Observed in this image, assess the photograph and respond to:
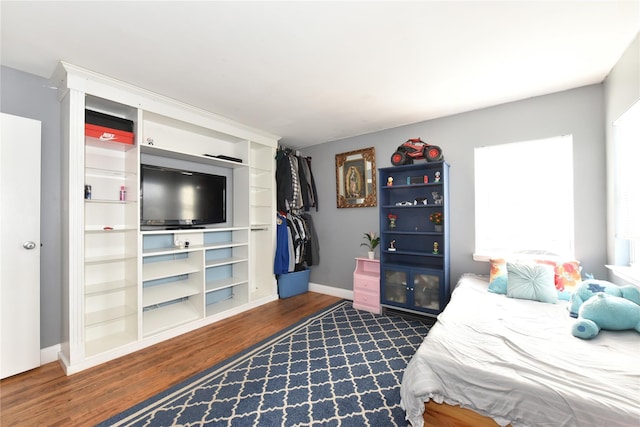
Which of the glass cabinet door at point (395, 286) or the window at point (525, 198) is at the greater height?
the window at point (525, 198)

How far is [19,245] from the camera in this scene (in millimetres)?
2049

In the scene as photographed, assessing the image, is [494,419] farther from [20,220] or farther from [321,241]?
[20,220]

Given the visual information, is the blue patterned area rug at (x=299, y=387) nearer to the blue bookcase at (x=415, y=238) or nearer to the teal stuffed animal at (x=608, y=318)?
the blue bookcase at (x=415, y=238)

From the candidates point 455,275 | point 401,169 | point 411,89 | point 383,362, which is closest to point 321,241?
point 401,169

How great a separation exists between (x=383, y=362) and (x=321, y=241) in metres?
2.35

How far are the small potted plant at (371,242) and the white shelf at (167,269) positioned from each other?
2.24 m

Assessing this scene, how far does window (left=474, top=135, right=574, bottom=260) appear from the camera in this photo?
2598mm

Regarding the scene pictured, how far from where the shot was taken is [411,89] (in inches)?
99.0

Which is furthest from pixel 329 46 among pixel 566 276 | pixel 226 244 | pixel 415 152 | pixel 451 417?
pixel 566 276

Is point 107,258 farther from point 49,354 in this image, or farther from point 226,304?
point 226,304

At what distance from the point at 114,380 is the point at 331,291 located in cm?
279

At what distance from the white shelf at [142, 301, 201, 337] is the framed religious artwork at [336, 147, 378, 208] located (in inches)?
98.2

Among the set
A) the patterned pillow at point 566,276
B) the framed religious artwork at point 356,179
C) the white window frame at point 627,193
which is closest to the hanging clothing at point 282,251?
the framed religious artwork at point 356,179

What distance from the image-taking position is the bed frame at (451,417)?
127cm
